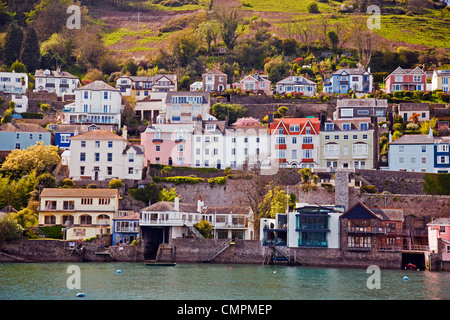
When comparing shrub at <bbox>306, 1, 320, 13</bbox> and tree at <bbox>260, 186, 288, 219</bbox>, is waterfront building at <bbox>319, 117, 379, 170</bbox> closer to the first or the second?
tree at <bbox>260, 186, 288, 219</bbox>

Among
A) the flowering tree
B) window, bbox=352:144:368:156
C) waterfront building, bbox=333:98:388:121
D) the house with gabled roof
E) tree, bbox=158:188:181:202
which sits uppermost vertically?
the house with gabled roof

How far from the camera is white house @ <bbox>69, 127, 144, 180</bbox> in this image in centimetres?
8588

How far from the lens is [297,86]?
362 feet

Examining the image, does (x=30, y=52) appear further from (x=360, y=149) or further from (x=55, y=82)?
(x=360, y=149)

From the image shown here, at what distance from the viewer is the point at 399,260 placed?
6900cm

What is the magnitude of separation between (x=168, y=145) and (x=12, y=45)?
4804cm

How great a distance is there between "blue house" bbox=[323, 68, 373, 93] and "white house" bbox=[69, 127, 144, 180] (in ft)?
121

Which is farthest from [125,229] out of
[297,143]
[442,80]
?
[442,80]

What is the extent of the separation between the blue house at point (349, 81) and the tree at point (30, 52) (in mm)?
47977

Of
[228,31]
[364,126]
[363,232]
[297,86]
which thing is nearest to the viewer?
[363,232]

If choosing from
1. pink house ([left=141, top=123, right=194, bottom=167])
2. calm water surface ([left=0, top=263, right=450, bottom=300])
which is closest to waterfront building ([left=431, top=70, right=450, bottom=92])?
pink house ([left=141, top=123, right=194, bottom=167])

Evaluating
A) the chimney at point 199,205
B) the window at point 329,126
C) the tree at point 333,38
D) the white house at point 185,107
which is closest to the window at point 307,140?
the window at point 329,126

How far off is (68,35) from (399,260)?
90.5 metres

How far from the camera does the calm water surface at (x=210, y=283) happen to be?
50438mm
